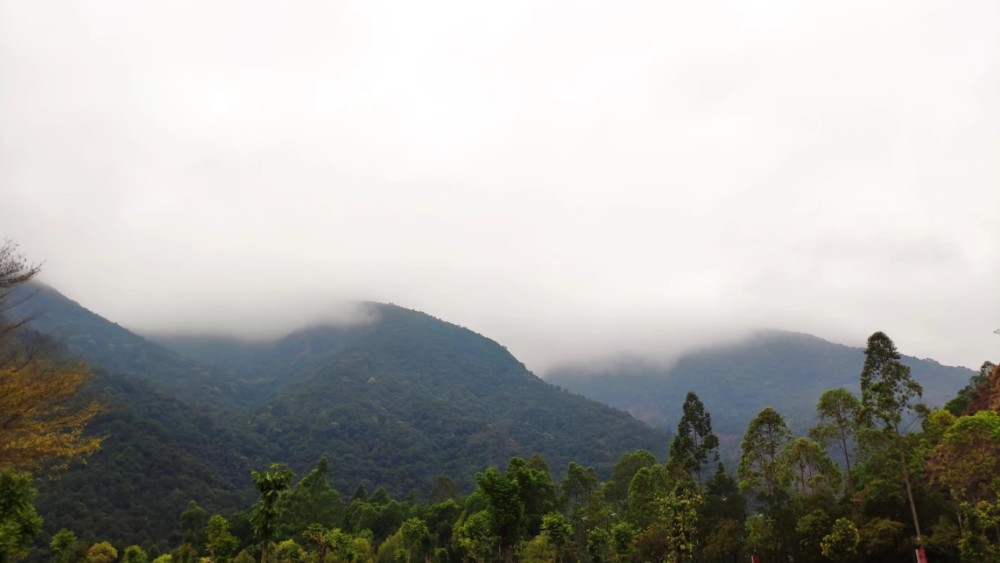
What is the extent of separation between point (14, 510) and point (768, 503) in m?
57.4

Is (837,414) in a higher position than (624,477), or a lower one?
higher

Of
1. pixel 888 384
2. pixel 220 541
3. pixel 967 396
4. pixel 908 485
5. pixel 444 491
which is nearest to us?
pixel 908 485

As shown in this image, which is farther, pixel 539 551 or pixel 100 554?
pixel 100 554

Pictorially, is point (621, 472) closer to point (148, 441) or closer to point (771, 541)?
point (771, 541)

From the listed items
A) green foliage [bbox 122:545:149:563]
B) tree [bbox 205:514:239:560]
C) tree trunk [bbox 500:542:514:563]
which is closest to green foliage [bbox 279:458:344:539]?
green foliage [bbox 122:545:149:563]

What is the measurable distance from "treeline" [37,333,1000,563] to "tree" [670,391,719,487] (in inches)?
6.0

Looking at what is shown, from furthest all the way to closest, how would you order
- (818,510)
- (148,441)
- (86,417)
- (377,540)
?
(148,441) < (377,540) < (818,510) < (86,417)

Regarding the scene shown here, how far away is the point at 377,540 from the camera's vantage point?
101 metres

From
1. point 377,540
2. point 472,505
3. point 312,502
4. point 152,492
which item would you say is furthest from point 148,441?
point 472,505

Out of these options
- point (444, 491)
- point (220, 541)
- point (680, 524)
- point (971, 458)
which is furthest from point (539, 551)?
point (444, 491)

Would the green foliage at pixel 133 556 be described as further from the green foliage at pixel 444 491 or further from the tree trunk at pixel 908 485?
the tree trunk at pixel 908 485

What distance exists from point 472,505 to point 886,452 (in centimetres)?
5693

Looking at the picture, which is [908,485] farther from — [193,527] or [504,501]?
[193,527]

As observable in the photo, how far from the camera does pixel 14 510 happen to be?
33.4m
